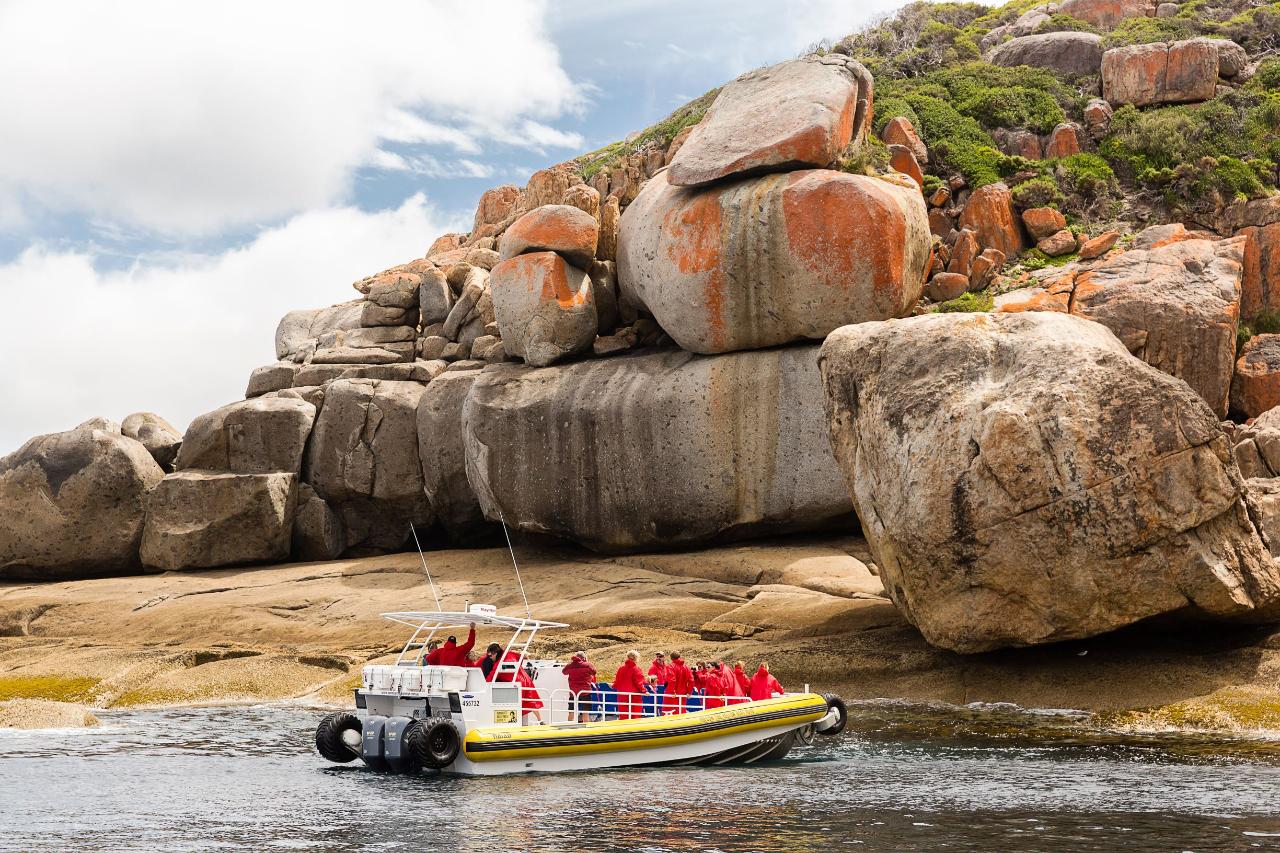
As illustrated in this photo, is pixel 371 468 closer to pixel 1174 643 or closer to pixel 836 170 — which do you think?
pixel 836 170

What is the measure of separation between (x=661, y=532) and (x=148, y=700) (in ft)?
43.8

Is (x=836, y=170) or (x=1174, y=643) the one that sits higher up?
(x=836, y=170)

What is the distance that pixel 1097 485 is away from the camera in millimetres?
23391

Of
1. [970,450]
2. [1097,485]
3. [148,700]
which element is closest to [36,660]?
[148,700]

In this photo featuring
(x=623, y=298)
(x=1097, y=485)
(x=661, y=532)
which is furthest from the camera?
(x=623, y=298)

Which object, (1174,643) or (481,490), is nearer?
(1174,643)

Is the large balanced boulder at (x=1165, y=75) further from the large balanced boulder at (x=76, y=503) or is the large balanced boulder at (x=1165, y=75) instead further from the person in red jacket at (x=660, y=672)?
the large balanced boulder at (x=76, y=503)

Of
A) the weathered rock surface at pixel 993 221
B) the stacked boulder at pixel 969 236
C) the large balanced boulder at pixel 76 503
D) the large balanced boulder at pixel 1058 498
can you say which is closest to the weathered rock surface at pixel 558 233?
the stacked boulder at pixel 969 236

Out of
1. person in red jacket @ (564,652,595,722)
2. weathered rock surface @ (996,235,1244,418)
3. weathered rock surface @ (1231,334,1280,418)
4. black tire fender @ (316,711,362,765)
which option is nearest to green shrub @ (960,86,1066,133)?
weathered rock surface @ (996,235,1244,418)

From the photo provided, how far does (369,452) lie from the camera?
132 feet

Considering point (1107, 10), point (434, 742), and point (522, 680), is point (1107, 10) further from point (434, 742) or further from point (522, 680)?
point (434, 742)

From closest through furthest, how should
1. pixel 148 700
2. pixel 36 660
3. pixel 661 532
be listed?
1. pixel 148 700
2. pixel 36 660
3. pixel 661 532

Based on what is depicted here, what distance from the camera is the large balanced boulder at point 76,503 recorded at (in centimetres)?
3975

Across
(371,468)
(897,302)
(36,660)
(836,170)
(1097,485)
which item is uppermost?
(836,170)
